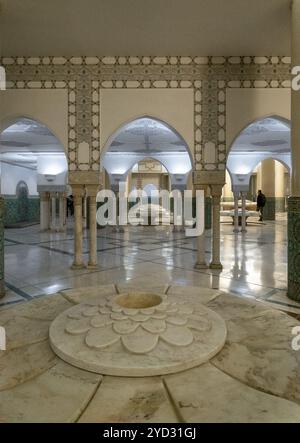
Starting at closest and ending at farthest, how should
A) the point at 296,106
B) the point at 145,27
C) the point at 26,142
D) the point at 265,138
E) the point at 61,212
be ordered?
the point at 296,106 < the point at 145,27 < the point at 265,138 < the point at 26,142 < the point at 61,212

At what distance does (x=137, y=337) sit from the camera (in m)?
1.32

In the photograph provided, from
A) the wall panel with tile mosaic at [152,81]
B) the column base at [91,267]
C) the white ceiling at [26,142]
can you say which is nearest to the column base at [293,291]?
the wall panel with tile mosaic at [152,81]

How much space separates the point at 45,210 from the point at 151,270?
19.6ft

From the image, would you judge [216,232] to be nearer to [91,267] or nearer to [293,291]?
[293,291]

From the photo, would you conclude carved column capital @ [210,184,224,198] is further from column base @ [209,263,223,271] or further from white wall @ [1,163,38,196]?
white wall @ [1,163,38,196]

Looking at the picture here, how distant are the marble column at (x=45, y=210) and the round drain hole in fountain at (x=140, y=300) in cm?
777

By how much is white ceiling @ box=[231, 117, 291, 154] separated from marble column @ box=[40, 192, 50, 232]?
17.7 feet

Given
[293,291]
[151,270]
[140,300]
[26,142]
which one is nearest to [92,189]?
[151,270]

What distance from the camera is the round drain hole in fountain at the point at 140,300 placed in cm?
171

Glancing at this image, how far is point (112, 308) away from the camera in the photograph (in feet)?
5.14

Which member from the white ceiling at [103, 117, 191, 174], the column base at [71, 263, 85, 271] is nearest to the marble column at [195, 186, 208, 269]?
the column base at [71, 263, 85, 271]

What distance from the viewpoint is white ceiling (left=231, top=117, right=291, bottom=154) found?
230 inches

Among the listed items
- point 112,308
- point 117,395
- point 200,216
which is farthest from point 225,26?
point 117,395
